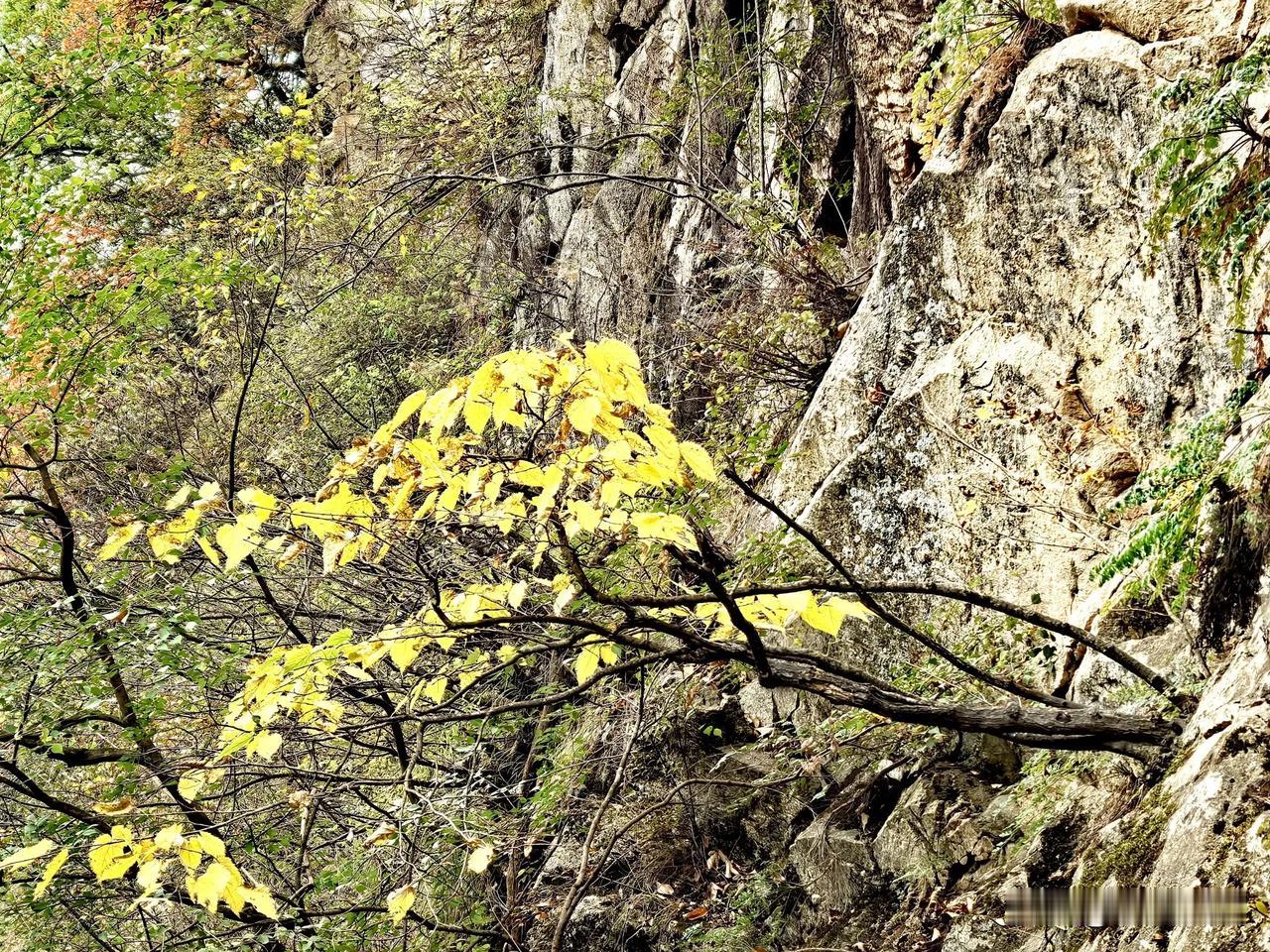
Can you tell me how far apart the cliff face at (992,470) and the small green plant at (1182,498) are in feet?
0.51

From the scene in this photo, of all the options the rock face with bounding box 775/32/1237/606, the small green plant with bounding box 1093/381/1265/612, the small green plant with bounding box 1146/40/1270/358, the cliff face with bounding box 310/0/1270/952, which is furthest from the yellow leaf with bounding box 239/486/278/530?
the rock face with bounding box 775/32/1237/606

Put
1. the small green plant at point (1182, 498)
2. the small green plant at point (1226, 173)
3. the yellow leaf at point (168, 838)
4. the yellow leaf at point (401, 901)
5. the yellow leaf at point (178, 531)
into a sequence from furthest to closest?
the small green plant at point (1226, 173)
the small green plant at point (1182, 498)
the yellow leaf at point (401, 901)
the yellow leaf at point (178, 531)
the yellow leaf at point (168, 838)

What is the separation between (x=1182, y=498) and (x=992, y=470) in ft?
5.39

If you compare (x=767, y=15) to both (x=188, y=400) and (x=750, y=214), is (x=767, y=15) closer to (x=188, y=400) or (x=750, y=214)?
(x=750, y=214)

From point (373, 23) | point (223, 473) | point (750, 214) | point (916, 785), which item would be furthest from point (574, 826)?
point (373, 23)

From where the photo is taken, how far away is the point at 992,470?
15.2 ft

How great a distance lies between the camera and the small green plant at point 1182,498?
286 cm

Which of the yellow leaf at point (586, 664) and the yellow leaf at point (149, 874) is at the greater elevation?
the yellow leaf at point (586, 664)

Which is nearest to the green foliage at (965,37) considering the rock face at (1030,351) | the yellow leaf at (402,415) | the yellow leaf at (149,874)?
the rock face at (1030,351)

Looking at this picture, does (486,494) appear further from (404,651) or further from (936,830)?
(936,830)

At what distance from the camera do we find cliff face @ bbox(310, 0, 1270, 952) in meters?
3.28

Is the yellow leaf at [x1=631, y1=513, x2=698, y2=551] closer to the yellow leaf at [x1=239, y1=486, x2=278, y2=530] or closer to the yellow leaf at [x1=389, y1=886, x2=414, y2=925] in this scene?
the yellow leaf at [x1=239, y1=486, x2=278, y2=530]

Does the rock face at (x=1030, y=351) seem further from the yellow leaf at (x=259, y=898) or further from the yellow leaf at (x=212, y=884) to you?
the yellow leaf at (x=212, y=884)

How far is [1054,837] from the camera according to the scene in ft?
10.4
